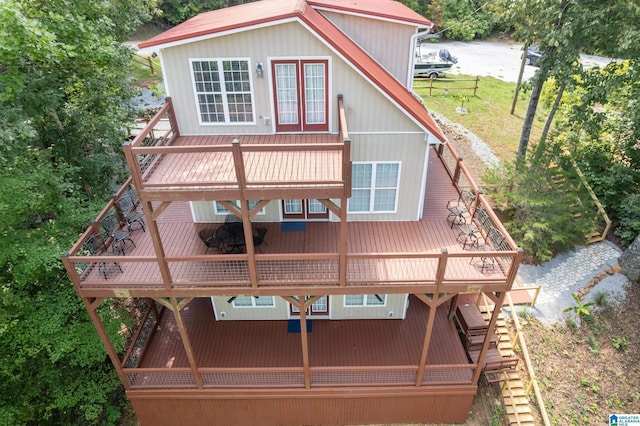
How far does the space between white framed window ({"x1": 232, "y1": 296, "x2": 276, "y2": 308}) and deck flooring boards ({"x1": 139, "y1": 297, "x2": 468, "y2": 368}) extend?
72 cm

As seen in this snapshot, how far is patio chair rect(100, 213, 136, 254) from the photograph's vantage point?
11.6 metres

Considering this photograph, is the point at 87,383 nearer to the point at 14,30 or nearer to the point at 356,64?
the point at 14,30

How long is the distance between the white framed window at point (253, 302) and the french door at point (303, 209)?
9.72 feet

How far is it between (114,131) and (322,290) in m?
12.4

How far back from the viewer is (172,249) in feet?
38.0

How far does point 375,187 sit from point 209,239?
5305 mm

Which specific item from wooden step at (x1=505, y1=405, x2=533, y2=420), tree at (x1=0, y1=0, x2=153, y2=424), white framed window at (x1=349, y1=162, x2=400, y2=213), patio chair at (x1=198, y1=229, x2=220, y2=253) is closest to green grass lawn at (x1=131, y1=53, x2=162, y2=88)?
tree at (x1=0, y1=0, x2=153, y2=424)

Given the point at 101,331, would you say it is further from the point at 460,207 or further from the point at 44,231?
the point at 460,207

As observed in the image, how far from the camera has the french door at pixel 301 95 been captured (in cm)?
1073

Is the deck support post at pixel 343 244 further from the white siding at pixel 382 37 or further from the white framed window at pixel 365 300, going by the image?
the white siding at pixel 382 37

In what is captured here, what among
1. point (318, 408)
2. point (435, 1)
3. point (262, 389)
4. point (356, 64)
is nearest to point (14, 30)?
point (356, 64)

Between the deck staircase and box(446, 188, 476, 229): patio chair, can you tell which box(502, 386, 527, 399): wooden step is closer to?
the deck staircase

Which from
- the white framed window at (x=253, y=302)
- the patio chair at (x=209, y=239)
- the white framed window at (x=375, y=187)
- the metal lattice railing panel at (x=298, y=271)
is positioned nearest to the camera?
the metal lattice railing panel at (x=298, y=271)

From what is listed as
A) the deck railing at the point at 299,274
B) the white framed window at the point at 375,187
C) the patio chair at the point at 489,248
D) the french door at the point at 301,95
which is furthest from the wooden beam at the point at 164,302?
the patio chair at the point at 489,248
